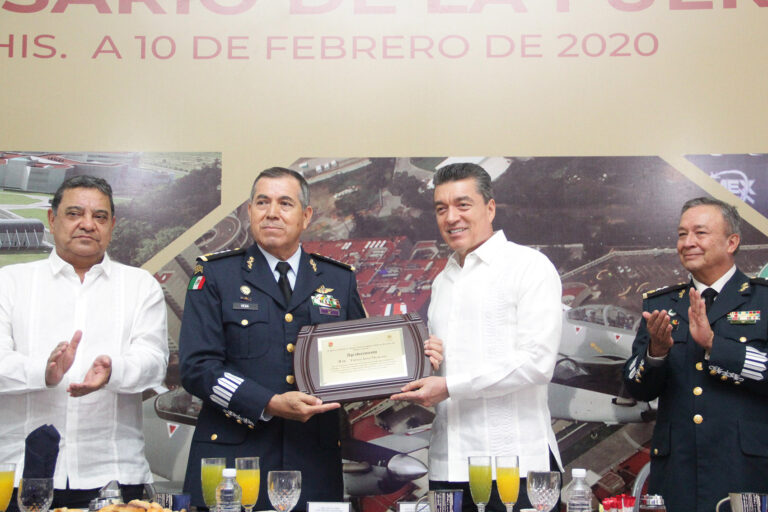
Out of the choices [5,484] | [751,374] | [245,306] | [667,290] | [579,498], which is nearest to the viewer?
[579,498]

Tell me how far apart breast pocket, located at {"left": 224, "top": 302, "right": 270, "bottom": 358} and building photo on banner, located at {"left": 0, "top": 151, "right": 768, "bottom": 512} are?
0.91 m

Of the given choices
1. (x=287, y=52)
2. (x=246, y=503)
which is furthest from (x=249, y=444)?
(x=287, y=52)

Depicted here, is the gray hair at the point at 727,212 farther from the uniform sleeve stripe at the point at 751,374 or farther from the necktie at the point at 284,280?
the necktie at the point at 284,280

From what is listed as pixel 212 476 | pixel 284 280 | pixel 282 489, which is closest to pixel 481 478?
pixel 282 489

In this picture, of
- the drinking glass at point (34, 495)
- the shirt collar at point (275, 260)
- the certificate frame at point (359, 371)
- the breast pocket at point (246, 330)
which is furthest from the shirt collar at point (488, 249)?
the drinking glass at point (34, 495)

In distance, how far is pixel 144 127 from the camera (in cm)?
396

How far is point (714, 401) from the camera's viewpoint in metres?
3.06

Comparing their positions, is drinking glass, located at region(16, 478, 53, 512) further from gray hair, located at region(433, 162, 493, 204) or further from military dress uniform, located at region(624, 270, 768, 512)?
military dress uniform, located at region(624, 270, 768, 512)

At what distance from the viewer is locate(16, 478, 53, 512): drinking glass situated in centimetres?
221

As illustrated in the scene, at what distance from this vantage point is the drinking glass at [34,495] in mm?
2205

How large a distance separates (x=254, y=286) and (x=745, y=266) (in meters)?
2.30

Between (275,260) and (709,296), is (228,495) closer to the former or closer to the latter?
(275,260)

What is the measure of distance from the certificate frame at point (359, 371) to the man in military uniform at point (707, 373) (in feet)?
2.88

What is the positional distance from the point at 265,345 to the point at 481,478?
102 cm
